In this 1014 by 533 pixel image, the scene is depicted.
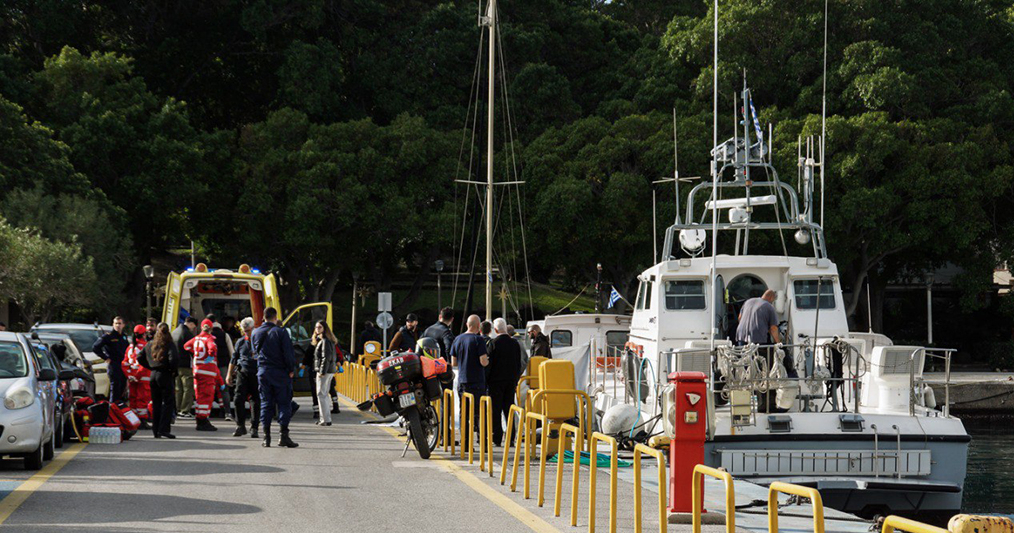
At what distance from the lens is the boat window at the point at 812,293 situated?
20.4m

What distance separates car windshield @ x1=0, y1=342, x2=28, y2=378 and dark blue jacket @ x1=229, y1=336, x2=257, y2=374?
4122mm

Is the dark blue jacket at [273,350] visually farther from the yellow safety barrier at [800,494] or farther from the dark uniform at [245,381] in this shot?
the yellow safety barrier at [800,494]

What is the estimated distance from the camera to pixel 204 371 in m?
20.6

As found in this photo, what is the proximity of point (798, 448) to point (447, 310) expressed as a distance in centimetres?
552

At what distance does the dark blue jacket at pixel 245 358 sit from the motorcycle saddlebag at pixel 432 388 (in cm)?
366

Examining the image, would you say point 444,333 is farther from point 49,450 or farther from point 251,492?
point 251,492

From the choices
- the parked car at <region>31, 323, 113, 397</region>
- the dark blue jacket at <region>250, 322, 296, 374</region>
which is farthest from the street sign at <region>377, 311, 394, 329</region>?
the dark blue jacket at <region>250, 322, 296, 374</region>

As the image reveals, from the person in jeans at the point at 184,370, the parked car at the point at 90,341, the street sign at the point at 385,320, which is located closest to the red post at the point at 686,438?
the person in jeans at the point at 184,370

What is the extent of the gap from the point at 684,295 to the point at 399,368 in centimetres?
597

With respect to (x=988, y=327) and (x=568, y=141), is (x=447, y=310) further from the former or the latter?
(x=988, y=327)

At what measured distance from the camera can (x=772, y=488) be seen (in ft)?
22.5

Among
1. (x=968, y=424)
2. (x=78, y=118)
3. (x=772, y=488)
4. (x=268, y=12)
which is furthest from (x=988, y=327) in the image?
(x=772, y=488)

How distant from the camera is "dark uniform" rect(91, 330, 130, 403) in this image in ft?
69.5

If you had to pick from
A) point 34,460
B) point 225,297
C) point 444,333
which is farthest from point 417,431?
point 225,297
